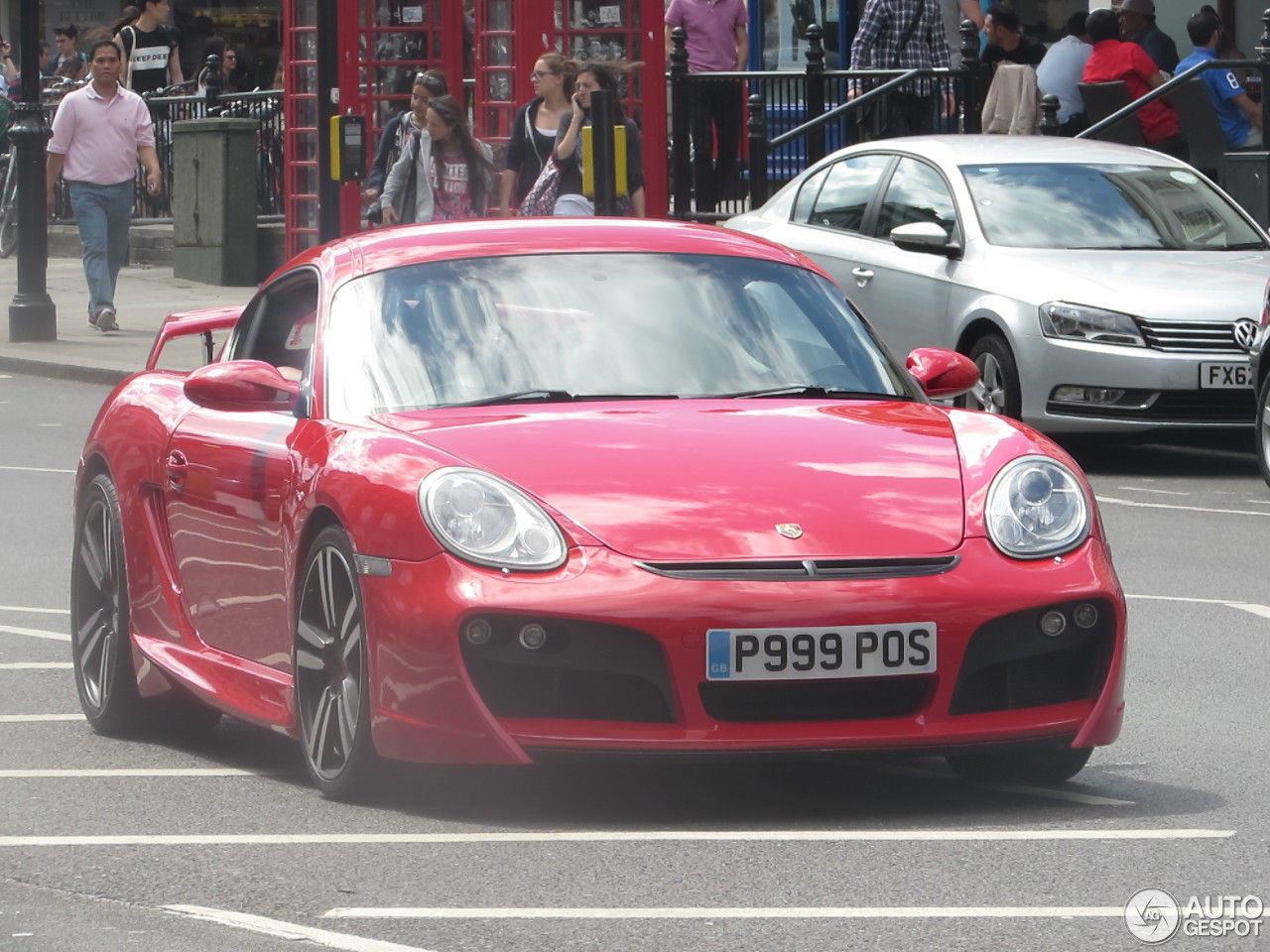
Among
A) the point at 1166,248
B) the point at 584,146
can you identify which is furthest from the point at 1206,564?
the point at 584,146

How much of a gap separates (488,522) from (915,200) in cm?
900

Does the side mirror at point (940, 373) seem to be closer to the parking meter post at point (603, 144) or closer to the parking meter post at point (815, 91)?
the parking meter post at point (603, 144)

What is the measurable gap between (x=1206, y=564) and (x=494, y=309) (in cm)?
452

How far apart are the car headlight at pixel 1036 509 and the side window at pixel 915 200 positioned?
807cm

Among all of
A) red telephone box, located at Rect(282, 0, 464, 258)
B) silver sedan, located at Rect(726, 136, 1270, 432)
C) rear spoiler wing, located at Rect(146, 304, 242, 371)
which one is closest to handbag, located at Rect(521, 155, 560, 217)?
silver sedan, located at Rect(726, 136, 1270, 432)

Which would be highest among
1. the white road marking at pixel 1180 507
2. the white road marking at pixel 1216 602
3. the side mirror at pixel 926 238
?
the side mirror at pixel 926 238

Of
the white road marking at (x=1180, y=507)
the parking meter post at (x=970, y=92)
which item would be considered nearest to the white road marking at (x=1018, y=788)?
the white road marking at (x=1180, y=507)

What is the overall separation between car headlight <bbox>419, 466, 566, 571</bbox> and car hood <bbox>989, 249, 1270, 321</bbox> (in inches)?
298

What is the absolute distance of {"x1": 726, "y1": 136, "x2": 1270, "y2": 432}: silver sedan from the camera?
12.5 m

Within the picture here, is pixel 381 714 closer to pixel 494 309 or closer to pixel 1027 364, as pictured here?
pixel 494 309

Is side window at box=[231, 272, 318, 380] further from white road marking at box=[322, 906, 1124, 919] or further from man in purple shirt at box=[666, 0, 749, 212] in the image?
man in purple shirt at box=[666, 0, 749, 212]

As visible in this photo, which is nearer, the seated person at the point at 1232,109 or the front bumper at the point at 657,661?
the front bumper at the point at 657,661

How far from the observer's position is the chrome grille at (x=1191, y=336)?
12.5m

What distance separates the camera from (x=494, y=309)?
639 centimetres
